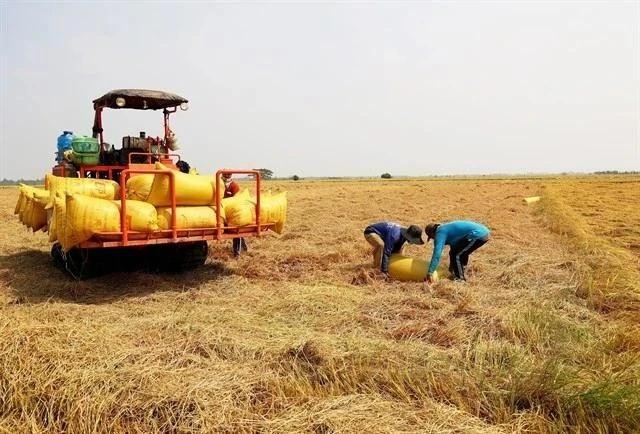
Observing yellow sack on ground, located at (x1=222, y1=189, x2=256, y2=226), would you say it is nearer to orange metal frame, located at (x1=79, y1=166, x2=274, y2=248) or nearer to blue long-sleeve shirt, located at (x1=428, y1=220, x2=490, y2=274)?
orange metal frame, located at (x1=79, y1=166, x2=274, y2=248)

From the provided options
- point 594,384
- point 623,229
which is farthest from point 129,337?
point 623,229

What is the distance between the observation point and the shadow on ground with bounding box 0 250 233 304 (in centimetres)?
620

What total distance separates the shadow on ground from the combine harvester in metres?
0.20

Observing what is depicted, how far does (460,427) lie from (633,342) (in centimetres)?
218

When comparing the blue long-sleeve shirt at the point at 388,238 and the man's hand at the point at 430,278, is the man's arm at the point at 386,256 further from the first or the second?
the man's hand at the point at 430,278

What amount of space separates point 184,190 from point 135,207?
2.14 ft

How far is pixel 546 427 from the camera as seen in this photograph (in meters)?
3.34

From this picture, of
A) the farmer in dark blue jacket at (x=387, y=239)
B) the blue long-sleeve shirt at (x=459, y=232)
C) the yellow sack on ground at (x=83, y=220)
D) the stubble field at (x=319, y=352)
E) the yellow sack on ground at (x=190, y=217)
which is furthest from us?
the farmer in dark blue jacket at (x=387, y=239)

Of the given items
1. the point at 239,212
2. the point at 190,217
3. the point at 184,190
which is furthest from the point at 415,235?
the point at 184,190

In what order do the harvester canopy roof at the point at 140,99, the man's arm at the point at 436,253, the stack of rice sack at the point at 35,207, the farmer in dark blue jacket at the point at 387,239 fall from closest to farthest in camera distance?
the man's arm at the point at 436,253 < the farmer in dark blue jacket at the point at 387,239 < the stack of rice sack at the point at 35,207 < the harvester canopy roof at the point at 140,99

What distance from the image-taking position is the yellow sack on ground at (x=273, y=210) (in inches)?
295

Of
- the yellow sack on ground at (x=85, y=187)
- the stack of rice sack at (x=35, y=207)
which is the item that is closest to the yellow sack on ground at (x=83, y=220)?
the yellow sack on ground at (x=85, y=187)

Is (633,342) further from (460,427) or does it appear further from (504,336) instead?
(460,427)

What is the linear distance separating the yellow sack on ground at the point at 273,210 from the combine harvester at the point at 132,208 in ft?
0.05
